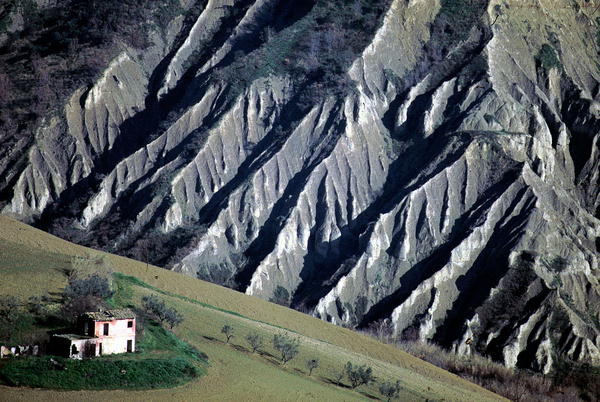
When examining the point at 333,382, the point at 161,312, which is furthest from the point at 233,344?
the point at 333,382

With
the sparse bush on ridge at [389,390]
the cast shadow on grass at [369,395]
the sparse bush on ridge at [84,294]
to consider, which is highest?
the sparse bush on ridge at [84,294]

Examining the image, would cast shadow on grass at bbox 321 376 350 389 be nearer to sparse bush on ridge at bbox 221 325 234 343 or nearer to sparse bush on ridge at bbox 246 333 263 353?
sparse bush on ridge at bbox 246 333 263 353

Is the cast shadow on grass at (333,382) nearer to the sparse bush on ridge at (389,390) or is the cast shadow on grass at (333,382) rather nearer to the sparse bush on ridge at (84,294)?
the sparse bush on ridge at (389,390)

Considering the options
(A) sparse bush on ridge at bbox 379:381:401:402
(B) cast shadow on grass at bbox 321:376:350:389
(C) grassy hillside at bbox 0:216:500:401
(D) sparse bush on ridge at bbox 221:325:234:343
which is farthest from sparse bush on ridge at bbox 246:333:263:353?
(A) sparse bush on ridge at bbox 379:381:401:402

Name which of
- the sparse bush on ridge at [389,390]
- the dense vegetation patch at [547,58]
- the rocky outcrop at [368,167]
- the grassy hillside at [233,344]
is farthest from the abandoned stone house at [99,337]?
the dense vegetation patch at [547,58]

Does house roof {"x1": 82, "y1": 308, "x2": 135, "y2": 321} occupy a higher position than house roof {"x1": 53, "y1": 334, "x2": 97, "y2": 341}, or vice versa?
house roof {"x1": 82, "y1": 308, "x2": 135, "y2": 321}

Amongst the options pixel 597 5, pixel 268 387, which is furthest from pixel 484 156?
pixel 268 387

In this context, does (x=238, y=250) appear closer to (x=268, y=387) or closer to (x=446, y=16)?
(x=446, y=16)

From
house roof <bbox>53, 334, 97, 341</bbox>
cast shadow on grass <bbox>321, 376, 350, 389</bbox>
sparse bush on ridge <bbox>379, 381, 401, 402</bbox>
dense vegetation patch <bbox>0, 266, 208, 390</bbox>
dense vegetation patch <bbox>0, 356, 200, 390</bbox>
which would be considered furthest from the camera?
sparse bush on ridge <bbox>379, 381, 401, 402</bbox>
